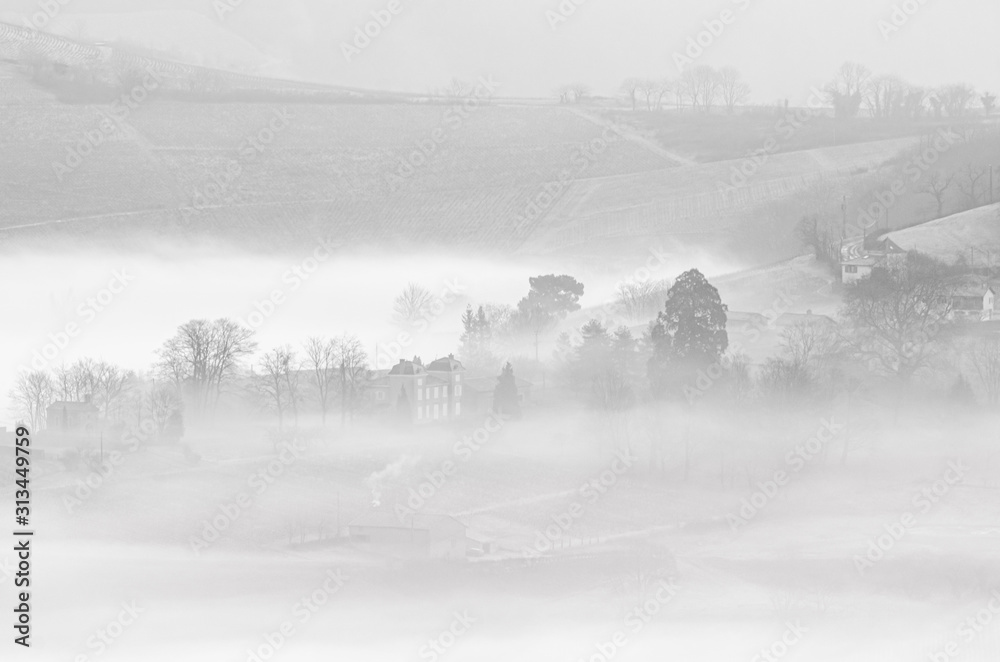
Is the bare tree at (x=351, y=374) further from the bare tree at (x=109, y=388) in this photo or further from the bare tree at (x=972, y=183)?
the bare tree at (x=972, y=183)

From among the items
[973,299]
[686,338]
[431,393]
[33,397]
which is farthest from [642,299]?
[33,397]

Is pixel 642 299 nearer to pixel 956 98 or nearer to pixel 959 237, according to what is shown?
pixel 959 237

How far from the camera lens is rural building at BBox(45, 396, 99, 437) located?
78.9 metres

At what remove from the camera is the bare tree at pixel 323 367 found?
8481 cm

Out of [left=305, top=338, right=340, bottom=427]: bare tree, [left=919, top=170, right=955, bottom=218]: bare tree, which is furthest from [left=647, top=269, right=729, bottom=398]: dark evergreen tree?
[left=919, top=170, right=955, bottom=218]: bare tree

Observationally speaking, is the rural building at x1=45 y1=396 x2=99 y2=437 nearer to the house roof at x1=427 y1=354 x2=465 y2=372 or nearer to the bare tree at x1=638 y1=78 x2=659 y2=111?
the house roof at x1=427 y1=354 x2=465 y2=372

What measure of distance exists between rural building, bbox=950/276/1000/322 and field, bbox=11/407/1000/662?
1838 cm

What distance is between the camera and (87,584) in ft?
196

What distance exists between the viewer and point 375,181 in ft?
526

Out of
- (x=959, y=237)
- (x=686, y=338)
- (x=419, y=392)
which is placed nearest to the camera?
(x=419, y=392)

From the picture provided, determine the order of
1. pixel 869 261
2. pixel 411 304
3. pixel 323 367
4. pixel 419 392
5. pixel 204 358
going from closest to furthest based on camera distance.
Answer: pixel 419 392 → pixel 204 358 → pixel 323 367 → pixel 869 261 → pixel 411 304

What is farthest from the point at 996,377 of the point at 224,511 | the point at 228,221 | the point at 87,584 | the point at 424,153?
the point at 424,153

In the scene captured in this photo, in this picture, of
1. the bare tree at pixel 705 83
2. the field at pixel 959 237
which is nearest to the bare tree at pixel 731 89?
the bare tree at pixel 705 83

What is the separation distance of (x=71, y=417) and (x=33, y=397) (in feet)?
18.6
